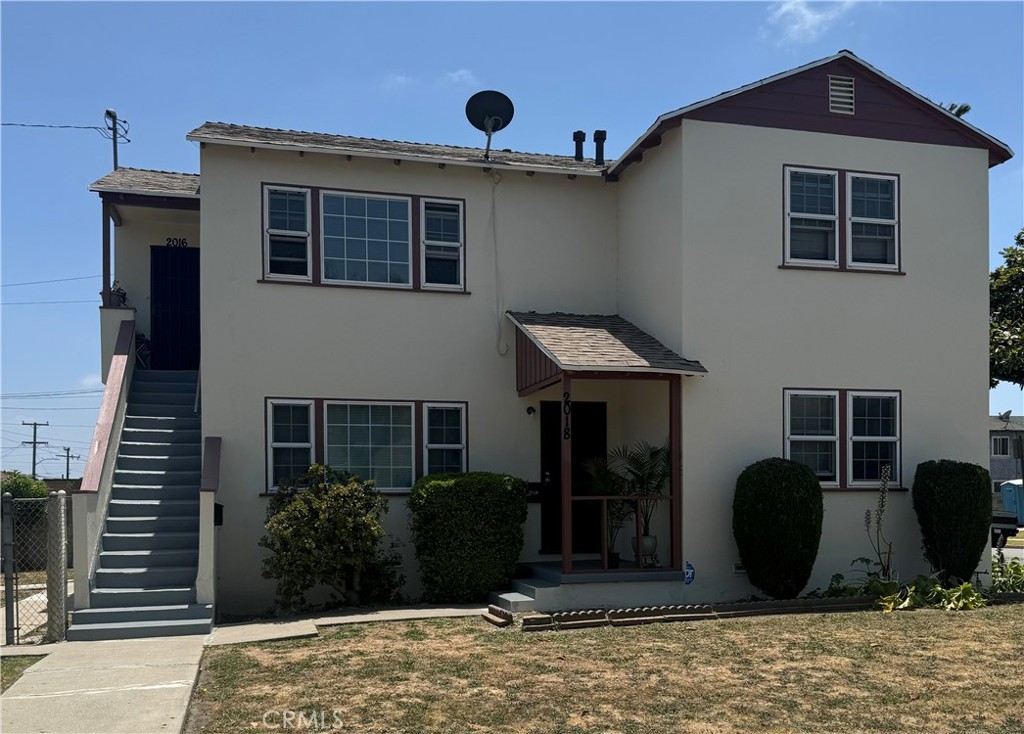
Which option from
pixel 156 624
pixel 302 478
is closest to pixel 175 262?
pixel 302 478

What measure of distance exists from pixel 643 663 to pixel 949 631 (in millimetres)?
3911

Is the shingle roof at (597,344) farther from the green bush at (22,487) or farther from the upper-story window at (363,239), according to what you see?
the green bush at (22,487)

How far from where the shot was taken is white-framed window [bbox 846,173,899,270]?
14641 millimetres

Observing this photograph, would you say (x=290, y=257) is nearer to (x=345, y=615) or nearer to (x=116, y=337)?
(x=116, y=337)

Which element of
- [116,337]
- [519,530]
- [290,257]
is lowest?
[519,530]

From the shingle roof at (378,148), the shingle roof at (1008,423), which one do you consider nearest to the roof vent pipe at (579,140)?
the shingle roof at (378,148)

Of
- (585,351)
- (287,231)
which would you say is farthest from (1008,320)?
(287,231)

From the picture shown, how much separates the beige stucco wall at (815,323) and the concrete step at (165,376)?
7514mm

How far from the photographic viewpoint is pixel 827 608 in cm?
1267

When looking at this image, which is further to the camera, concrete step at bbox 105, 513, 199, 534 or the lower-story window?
the lower-story window

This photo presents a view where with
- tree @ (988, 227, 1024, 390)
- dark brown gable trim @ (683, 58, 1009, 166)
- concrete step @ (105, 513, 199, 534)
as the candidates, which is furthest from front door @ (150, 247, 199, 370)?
tree @ (988, 227, 1024, 390)

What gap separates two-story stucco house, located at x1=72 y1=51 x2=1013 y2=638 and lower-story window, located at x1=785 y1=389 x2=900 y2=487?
36 millimetres

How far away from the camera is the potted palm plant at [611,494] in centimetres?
1357

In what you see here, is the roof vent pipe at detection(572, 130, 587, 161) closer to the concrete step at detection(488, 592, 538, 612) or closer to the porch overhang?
the porch overhang
